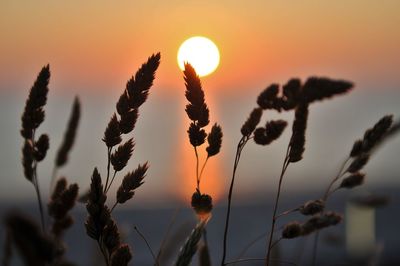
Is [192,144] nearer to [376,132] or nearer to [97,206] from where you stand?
[97,206]

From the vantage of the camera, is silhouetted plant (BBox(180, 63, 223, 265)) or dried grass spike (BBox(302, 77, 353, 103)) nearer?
dried grass spike (BBox(302, 77, 353, 103))

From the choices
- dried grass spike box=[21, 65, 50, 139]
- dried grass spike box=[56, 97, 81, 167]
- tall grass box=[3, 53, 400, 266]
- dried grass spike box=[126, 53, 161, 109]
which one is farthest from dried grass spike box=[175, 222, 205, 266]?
dried grass spike box=[56, 97, 81, 167]

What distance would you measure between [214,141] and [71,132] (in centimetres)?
82

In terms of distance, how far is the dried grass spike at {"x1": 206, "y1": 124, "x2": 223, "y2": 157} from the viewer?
1607 mm

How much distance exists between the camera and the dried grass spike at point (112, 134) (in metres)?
1.49

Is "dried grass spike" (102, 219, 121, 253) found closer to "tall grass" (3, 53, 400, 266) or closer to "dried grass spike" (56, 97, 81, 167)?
"tall grass" (3, 53, 400, 266)

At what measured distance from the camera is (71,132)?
2236 millimetres

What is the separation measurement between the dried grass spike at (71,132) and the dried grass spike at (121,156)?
77cm

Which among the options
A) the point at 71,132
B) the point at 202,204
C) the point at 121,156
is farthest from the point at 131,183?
the point at 71,132

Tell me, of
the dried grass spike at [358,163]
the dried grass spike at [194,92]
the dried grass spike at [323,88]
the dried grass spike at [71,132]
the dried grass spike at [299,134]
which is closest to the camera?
the dried grass spike at [323,88]

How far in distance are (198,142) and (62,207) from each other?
0.46m

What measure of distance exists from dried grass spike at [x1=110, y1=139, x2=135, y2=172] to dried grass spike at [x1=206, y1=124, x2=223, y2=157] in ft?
0.74

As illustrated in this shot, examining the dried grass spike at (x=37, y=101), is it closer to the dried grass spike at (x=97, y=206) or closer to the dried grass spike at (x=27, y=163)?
the dried grass spike at (x=27, y=163)

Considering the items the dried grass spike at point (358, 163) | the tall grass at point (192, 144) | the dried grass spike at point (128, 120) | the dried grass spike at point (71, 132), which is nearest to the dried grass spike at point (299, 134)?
the tall grass at point (192, 144)
